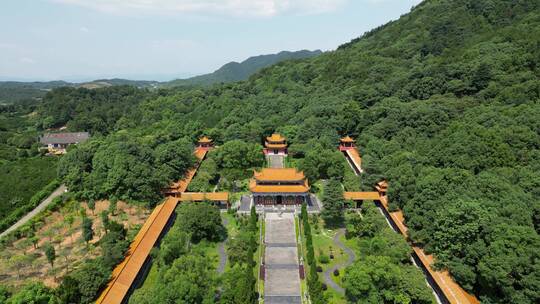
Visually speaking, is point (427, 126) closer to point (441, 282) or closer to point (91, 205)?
point (441, 282)

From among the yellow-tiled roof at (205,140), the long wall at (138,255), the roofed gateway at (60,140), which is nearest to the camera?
the long wall at (138,255)

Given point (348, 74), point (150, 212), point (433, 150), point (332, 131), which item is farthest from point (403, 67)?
point (150, 212)

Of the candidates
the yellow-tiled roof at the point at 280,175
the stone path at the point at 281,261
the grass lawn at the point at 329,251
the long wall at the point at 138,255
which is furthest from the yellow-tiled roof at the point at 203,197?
the grass lawn at the point at 329,251

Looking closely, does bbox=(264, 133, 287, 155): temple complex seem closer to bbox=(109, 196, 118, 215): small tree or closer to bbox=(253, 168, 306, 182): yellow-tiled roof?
bbox=(253, 168, 306, 182): yellow-tiled roof

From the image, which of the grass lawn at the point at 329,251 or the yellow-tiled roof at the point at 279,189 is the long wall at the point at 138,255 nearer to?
the yellow-tiled roof at the point at 279,189

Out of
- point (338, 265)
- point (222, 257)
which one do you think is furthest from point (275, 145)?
point (338, 265)

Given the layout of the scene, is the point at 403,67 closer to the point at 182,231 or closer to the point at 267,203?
the point at 267,203

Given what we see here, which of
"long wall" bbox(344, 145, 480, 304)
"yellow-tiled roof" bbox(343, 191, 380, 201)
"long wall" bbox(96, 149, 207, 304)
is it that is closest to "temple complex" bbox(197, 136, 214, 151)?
"long wall" bbox(96, 149, 207, 304)
